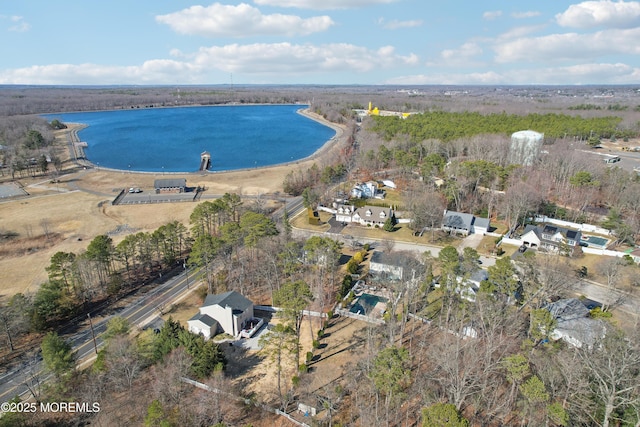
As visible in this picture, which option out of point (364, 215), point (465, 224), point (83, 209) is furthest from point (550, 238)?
point (83, 209)

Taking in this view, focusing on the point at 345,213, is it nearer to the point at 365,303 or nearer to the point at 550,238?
the point at 365,303

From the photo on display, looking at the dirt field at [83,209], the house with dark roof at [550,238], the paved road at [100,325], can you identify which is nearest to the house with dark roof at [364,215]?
the house with dark roof at [550,238]

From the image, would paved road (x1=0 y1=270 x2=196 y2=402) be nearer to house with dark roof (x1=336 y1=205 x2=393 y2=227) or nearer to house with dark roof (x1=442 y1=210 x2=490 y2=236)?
house with dark roof (x1=336 y1=205 x2=393 y2=227)

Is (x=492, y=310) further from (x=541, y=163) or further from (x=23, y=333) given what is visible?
(x=541, y=163)

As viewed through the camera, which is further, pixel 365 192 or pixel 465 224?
pixel 365 192

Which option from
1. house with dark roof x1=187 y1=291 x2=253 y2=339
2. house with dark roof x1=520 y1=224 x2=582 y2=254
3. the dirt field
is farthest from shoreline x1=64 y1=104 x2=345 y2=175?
house with dark roof x1=520 y1=224 x2=582 y2=254

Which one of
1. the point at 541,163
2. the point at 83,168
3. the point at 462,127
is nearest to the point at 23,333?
the point at 83,168
